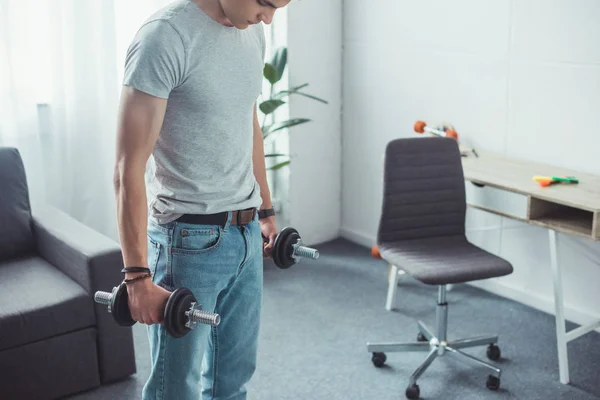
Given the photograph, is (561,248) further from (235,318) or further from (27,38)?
(27,38)

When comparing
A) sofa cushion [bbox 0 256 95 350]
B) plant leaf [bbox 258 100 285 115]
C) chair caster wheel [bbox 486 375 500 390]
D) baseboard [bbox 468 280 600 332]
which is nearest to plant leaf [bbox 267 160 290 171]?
plant leaf [bbox 258 100 285 115]

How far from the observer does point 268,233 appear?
76.5 inches

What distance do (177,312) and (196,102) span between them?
0.42 meters

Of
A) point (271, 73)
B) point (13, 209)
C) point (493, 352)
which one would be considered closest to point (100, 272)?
point (13, 209)

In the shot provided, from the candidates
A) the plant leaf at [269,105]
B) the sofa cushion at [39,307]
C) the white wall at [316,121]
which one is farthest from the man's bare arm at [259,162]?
the white wall at [316,121]

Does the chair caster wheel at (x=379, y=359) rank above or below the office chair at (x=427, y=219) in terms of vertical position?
below

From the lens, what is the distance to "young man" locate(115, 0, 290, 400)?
1458mm

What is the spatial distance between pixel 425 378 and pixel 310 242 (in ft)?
5.01

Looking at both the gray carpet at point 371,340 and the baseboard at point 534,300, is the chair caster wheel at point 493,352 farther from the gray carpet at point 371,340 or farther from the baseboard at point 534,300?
the baseboard at point 534,300

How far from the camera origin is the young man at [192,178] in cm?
146

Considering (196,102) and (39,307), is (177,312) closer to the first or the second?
(196,102)

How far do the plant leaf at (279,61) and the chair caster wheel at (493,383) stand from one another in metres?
1.70

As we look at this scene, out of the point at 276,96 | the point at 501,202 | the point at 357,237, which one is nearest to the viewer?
the point at 501,202

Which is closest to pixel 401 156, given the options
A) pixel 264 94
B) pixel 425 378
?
pixel 425 378
